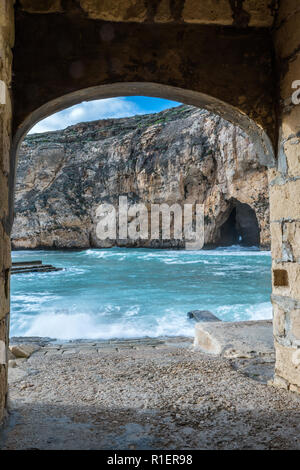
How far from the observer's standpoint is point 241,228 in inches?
1150

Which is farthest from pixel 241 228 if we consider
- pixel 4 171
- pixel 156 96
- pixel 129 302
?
pixel 4 171

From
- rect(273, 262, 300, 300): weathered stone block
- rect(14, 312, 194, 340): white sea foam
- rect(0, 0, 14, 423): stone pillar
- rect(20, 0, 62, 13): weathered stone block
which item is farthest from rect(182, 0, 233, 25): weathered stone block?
rect(14, 312, 194, 340): white sea foam

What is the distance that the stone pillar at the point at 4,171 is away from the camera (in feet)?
5.15

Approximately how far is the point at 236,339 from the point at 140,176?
1016 inches

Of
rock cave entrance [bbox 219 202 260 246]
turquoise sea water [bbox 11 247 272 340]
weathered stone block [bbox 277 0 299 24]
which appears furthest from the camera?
rock cave entrance [bbox 219 202 260 246]

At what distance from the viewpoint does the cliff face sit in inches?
906

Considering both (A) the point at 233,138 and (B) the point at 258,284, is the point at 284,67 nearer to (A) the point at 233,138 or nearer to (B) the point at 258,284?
(B) the point at 258,284

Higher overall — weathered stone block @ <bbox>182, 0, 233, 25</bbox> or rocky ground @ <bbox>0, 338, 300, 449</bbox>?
weathered stone block @ <bbox>182, 0, 233, 25</bbox>

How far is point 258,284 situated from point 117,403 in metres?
9.58

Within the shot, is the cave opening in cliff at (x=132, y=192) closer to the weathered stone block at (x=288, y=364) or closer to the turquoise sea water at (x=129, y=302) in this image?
the turquoise sea water at (x=129, y=302)

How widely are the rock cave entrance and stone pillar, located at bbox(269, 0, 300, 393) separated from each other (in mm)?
25590

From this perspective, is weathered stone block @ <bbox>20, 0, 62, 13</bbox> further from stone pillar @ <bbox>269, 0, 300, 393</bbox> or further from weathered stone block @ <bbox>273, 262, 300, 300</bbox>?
weathered stone block @ <bbox>273, 262, 300, 300</bbox>

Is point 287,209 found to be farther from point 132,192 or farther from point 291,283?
point 132,192

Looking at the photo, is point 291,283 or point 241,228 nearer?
point 291,283
